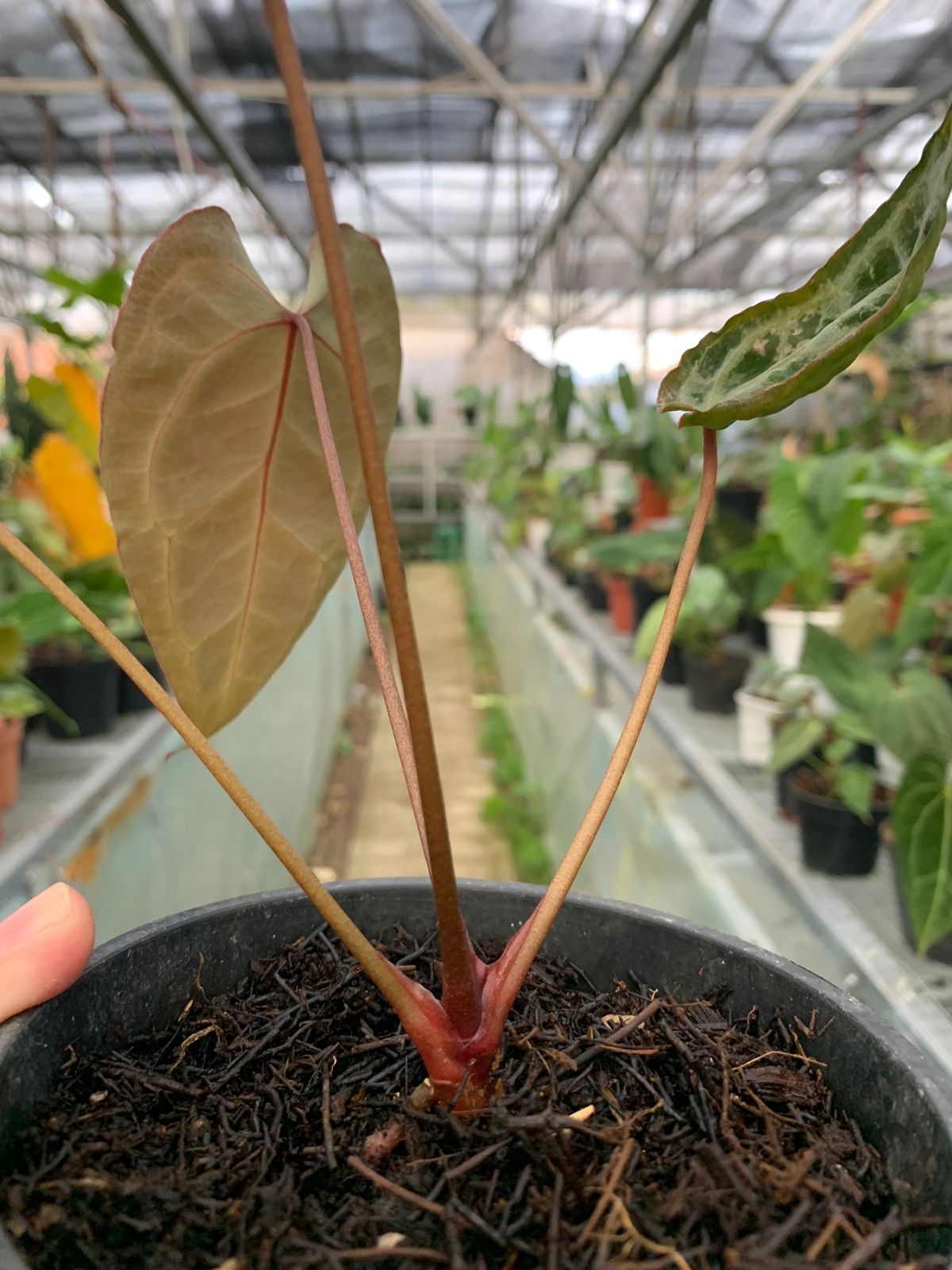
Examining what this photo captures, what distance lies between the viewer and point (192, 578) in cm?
52

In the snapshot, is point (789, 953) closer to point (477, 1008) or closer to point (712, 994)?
point (712, 994)

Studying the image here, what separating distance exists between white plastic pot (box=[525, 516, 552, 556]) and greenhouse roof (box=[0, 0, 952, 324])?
103 cm

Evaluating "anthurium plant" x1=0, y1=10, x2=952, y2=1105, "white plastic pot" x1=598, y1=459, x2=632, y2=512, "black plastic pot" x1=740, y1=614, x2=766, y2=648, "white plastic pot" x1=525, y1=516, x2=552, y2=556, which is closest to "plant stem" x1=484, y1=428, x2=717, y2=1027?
"anthurium plant" x1=0, y1=10, x2=952, y2=1105

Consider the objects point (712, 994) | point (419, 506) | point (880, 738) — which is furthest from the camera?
point (419, 506)

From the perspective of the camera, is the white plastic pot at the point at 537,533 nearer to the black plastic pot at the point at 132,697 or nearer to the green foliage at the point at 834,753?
the black plastic pot at the point at 132,697

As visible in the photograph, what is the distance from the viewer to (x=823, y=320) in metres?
0.43

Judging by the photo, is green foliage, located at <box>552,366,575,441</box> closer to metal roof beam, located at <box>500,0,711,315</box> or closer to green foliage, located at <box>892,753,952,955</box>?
metal roof beam, located at <box>500,0,711,315</box>

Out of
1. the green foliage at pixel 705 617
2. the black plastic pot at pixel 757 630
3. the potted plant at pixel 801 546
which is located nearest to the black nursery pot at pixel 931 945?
the potted plant at pixel 801 546

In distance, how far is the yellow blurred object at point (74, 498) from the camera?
1.90m

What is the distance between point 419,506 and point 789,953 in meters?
8.19

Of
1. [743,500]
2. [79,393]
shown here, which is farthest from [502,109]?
[79,393]

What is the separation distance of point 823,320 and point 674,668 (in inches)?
65.9

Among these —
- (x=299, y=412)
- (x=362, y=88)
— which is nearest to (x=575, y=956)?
(x=299, y=412)

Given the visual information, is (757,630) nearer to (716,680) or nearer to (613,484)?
(716,680)
